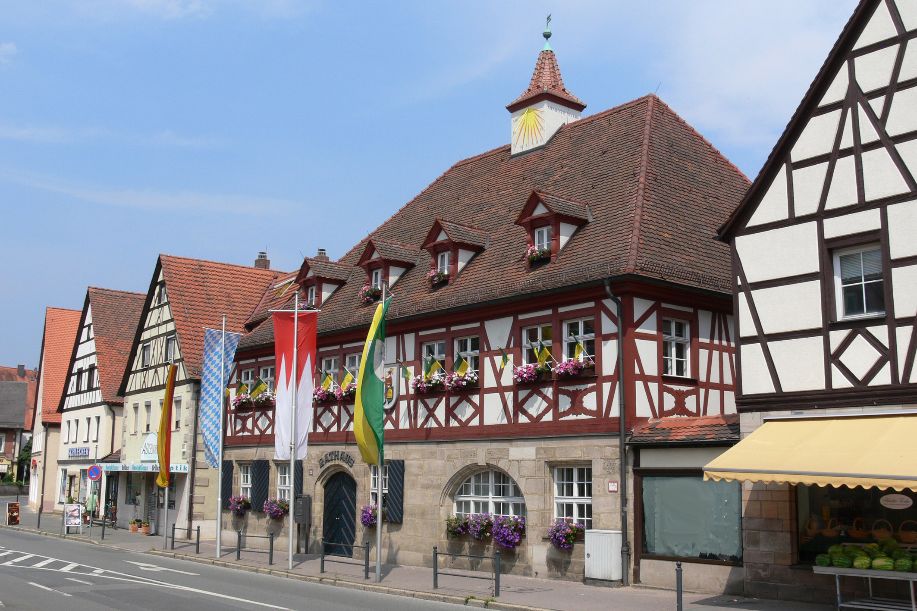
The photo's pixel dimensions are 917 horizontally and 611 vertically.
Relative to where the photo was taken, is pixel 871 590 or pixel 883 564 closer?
pixel 883 564

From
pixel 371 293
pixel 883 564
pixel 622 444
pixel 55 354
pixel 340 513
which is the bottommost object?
pixel 883 564

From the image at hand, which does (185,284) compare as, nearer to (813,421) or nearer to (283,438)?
(283,438)

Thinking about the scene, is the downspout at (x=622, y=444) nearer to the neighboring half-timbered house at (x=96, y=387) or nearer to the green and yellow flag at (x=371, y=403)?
the green and yellow flag at (x=371, y=403)

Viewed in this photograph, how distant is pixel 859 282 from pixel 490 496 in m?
10.4

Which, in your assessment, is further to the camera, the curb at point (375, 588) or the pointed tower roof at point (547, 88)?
the pointed tower roof at point (547, 88)

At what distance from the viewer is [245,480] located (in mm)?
33594

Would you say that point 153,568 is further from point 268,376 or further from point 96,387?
point 96,387

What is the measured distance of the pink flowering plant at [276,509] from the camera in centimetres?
3061

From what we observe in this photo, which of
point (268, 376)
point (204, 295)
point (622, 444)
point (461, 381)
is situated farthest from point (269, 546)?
point (204, 295)

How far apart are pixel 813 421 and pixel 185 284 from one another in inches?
1162

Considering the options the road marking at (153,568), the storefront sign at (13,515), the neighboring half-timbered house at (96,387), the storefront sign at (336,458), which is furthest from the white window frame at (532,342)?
the neighboring half-timbered house at (96,387)

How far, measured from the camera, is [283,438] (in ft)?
83.0

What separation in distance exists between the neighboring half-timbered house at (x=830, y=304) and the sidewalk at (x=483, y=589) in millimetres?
1099

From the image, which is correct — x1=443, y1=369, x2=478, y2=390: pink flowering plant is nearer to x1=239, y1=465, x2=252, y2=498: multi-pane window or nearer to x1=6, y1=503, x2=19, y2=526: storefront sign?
x1=239, y1=465, x2=252, y2=498: multi-pane window
